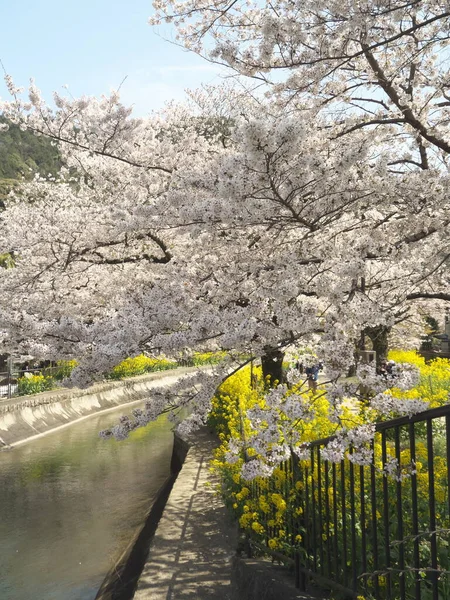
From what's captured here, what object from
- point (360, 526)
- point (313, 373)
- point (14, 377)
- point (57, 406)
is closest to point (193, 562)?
point (360, 526)

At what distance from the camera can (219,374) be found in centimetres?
408

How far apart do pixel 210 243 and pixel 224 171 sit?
297 centimetres

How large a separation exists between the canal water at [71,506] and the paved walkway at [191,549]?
1282 millimetres

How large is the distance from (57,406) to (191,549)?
12.4m

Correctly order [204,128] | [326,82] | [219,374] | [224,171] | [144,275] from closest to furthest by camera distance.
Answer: [224,171] → [219,374] → [326,82] → [144,275] → [204,128]

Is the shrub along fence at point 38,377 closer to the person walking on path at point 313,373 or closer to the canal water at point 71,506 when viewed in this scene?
the canal water at point 71,506

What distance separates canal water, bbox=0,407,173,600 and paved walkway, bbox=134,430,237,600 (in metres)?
1.28

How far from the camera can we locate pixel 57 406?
1664 centimetres

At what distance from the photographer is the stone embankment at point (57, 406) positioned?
45.9ft

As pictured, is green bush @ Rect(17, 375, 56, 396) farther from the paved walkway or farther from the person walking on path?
the person walking on path

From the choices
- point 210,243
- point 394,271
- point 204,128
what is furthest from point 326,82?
point 204,128

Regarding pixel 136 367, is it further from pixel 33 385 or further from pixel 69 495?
pixel 69 495

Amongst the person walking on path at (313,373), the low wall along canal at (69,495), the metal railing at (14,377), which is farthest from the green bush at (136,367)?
the person walking on path at (313,373)

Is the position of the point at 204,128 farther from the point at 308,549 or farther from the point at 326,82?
the point at 308,549
